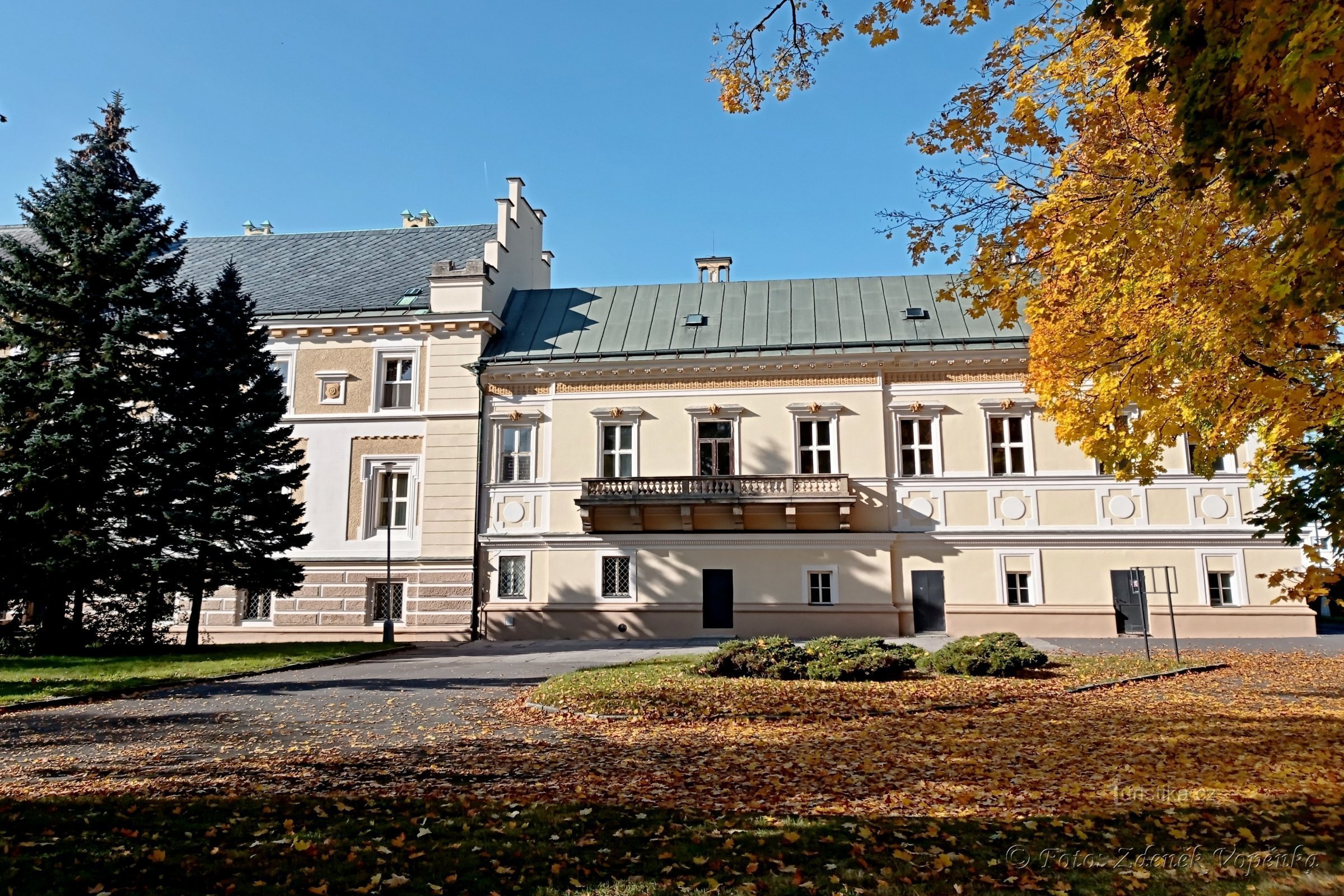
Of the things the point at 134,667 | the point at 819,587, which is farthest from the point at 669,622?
the point at 134,667

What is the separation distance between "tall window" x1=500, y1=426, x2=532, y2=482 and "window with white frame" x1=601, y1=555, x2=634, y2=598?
381 centimetres

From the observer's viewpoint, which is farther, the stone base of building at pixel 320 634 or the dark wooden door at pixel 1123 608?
the stone base of building at pixel 320 634

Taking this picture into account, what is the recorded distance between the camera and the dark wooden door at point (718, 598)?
2642 cm

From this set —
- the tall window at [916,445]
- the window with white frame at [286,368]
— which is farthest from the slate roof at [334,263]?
the tall window at [916,445]

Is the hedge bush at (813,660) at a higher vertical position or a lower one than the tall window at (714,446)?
lower

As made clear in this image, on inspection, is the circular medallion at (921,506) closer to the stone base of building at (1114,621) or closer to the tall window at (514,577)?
the stone base of building at (1114,621)

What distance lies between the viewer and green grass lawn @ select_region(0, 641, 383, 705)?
14422mm

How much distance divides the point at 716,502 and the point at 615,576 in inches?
157

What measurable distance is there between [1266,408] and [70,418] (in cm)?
2320

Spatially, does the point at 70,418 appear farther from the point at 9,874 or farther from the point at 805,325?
the point at 805,325

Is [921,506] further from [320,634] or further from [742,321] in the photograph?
[320,634]

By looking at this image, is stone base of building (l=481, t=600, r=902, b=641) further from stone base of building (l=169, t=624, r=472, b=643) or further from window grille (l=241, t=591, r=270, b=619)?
window grille (l=241, t=591, r=270, b=619)

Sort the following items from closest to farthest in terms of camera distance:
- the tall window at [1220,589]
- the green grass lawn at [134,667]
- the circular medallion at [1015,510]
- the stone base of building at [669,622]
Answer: the green grass lawn at [134,667], the tall window at [1220,589], the stone base of building at [669,622], the circular medallion at [1015,510]

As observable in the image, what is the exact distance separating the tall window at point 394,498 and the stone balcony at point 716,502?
244 inches
